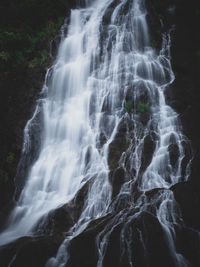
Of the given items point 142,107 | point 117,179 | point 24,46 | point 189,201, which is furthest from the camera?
point 24,46

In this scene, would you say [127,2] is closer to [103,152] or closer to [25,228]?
[103,152]

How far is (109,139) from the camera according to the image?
930 cm

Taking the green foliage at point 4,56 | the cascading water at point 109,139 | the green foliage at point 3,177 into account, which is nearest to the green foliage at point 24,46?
the green foliage at point 4,56

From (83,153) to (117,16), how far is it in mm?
9387

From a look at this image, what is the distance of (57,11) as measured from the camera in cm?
1413

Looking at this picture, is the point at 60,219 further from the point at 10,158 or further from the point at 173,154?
the point at 173,154

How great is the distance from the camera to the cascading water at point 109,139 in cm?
625

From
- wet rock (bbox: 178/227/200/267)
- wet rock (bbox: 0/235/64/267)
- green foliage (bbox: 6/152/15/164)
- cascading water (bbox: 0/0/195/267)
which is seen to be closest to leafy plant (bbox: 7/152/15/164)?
green foliage (bbox: 6/152/15/164)

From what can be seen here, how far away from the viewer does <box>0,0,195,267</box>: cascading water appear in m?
6.25

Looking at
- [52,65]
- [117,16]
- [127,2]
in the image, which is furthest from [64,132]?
[127,2]

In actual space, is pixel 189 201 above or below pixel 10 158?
below

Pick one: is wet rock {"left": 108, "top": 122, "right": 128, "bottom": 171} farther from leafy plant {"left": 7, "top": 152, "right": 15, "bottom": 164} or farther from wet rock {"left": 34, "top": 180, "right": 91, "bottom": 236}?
leafy plant {"left": 7, "top": 152, "right": 15, "bottom": 164}

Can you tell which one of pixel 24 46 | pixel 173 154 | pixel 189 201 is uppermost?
pixel 24 46

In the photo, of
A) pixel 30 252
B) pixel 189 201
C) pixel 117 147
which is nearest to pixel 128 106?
pixel 117 147
